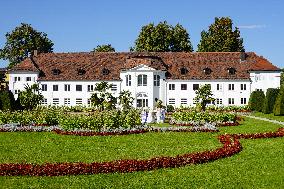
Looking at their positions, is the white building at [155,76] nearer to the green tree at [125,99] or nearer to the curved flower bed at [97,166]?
the green tree at [125,99]

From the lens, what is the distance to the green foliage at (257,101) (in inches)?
2254

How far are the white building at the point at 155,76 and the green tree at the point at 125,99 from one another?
1.91m

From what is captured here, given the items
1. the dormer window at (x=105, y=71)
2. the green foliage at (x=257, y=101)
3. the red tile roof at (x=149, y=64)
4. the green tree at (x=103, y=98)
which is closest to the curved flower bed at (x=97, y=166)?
the green tree at (x=103, y=98)

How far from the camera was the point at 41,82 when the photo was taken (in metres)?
66.2

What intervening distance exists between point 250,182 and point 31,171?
303 inches

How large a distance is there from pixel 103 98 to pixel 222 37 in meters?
32.5

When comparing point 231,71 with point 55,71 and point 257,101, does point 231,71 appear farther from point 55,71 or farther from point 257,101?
point 55,71

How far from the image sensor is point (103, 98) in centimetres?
5950

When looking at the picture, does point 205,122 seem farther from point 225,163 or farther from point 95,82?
point 95,82

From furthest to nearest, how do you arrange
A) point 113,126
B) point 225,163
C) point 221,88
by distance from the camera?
point 221,88 → point 113,126 → point 225,163

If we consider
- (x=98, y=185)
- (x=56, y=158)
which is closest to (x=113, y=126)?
(x=56, y=158)

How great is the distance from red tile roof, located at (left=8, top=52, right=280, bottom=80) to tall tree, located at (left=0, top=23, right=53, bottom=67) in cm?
1915

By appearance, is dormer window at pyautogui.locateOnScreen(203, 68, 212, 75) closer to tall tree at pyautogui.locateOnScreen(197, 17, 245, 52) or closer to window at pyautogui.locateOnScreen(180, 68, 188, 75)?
window at pyautogui.locateOnScreen(180, 68, 188, 75)

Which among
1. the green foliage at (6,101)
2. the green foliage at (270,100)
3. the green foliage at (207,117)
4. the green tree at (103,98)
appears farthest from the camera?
the green tree at (103,98)
